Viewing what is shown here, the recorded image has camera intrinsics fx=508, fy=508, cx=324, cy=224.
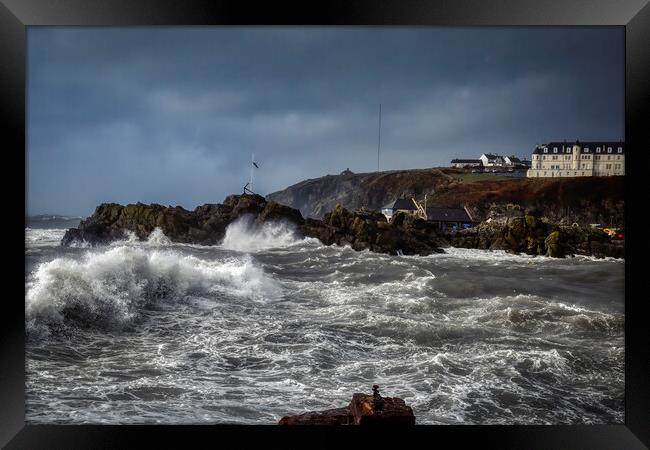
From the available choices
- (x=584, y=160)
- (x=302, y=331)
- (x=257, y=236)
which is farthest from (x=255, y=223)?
(x=584, y=160)

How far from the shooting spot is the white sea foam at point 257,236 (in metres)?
3.36

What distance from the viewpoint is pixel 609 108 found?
3.19 metres

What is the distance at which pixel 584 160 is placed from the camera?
310 cm

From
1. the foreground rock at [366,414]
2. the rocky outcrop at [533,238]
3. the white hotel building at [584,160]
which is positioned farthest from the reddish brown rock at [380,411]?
the white hotel building at [584,160]

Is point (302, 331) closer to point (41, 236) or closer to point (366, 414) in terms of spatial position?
point (366, 414)

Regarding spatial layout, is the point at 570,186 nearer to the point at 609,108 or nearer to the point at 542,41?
the point at 609,108

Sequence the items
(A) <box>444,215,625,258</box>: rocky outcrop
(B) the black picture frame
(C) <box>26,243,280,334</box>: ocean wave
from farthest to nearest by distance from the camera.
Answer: (A) <box>444,215,625,258</box>: rocky outcrop
(C) <box>26,243,280,334</box>: ocean wave
(B) the black picture frame

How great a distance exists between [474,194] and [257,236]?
4.76 feet

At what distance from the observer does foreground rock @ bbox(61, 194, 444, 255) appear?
324 centimetres

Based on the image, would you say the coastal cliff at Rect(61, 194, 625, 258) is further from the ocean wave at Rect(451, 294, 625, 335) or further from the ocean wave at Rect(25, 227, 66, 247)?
the ocean wave at Rect(451, 294, 625, 335)

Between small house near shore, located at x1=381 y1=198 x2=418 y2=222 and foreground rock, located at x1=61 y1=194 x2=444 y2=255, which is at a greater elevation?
small house near shore, located at x1=381 y1=198 x2=418 y2=222

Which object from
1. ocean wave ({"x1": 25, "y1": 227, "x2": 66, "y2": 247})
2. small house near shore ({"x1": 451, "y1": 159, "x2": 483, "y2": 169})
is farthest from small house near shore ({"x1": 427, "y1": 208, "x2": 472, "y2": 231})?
ocean wave ({"x1": 25, "y1": 227, "x2": 66, "y2": 247})

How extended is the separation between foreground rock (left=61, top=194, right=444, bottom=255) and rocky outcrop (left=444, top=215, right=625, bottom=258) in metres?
0.28

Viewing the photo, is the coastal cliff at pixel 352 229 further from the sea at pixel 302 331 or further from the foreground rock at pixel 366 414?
the foreground rock at pixel 366 414
